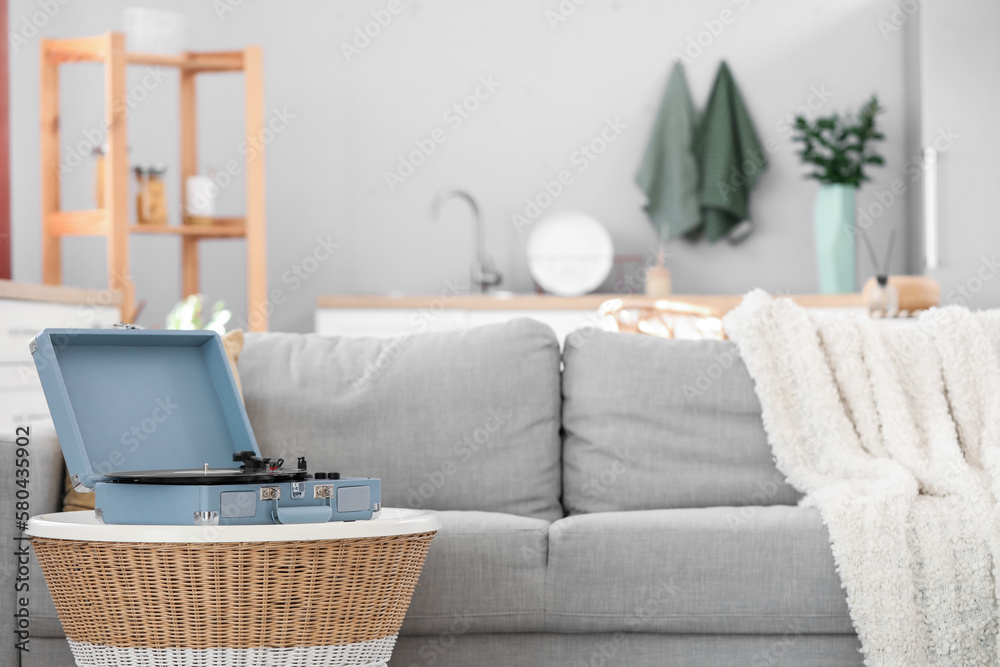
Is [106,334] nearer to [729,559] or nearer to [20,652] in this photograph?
[20,652]

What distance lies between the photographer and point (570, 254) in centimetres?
448

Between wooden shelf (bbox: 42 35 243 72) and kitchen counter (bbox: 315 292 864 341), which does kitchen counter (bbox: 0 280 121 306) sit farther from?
wooden shelf (bbox: 42 35 243 72)

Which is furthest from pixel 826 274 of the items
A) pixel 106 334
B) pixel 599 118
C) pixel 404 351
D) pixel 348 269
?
pixel 106 334

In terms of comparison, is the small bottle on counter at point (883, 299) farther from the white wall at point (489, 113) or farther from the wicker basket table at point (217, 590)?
the wicker basket table at point (217, 590)

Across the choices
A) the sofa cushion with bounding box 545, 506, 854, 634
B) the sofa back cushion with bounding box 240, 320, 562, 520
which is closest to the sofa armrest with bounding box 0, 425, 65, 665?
the sofa back cushion with bounding box 240, 320, 562, 520

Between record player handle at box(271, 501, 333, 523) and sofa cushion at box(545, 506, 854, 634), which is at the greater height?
record player handle at box(271, 501, 333, 523)

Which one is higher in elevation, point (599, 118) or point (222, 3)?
point (222, 3)

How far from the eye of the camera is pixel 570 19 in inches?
183

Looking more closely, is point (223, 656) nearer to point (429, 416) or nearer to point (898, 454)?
point (429, 416)

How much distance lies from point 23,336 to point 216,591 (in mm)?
2110

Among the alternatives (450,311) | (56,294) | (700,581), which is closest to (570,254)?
(450,311)

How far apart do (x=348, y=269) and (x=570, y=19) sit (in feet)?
4.91

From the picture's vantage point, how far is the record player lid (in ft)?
A: 4.55

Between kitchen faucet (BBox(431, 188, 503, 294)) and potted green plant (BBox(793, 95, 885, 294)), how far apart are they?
4.53 feet
